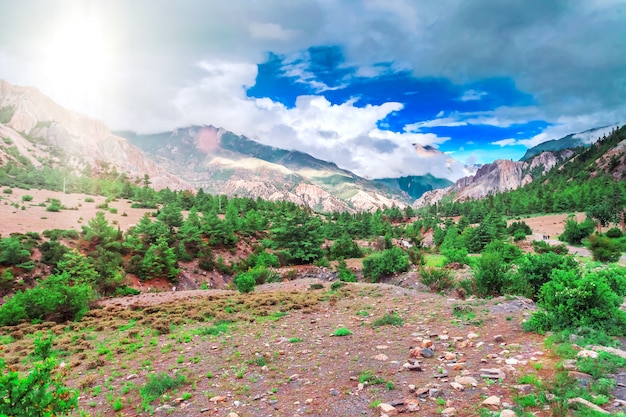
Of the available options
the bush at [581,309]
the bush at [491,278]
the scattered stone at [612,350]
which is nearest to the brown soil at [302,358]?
the bush at [581,309]

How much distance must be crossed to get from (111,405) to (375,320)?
10709mm

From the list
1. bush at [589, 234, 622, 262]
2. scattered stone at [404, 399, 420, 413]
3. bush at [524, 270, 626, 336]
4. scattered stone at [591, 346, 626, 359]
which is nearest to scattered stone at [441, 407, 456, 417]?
scattered stone at [404, 399, 420, 413]

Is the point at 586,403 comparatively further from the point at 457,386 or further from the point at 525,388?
the point at 457,386

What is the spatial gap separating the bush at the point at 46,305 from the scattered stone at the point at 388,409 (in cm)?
2322

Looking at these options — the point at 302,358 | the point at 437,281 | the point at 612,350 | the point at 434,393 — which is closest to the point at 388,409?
the point at 434,393

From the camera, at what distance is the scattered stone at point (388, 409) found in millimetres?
7016

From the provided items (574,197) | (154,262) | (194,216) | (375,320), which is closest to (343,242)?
(194,216)

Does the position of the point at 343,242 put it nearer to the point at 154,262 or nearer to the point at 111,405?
the point at 154,262

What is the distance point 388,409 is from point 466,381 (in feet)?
7.18

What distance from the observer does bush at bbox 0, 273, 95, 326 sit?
69.5 feet

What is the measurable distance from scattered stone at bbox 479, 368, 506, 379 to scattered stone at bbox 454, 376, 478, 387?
35 cm

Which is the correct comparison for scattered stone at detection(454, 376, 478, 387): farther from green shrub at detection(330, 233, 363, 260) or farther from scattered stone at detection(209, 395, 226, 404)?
green shrub at detection(330, 233, 363, 260)

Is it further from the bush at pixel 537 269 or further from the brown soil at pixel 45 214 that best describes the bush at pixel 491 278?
the brown soil at pixel 45 214

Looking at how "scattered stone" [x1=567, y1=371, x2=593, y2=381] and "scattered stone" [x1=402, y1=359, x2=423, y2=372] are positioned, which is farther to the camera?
"scattered stone" [x1=402, y1=359, x2=423, y2=372]
